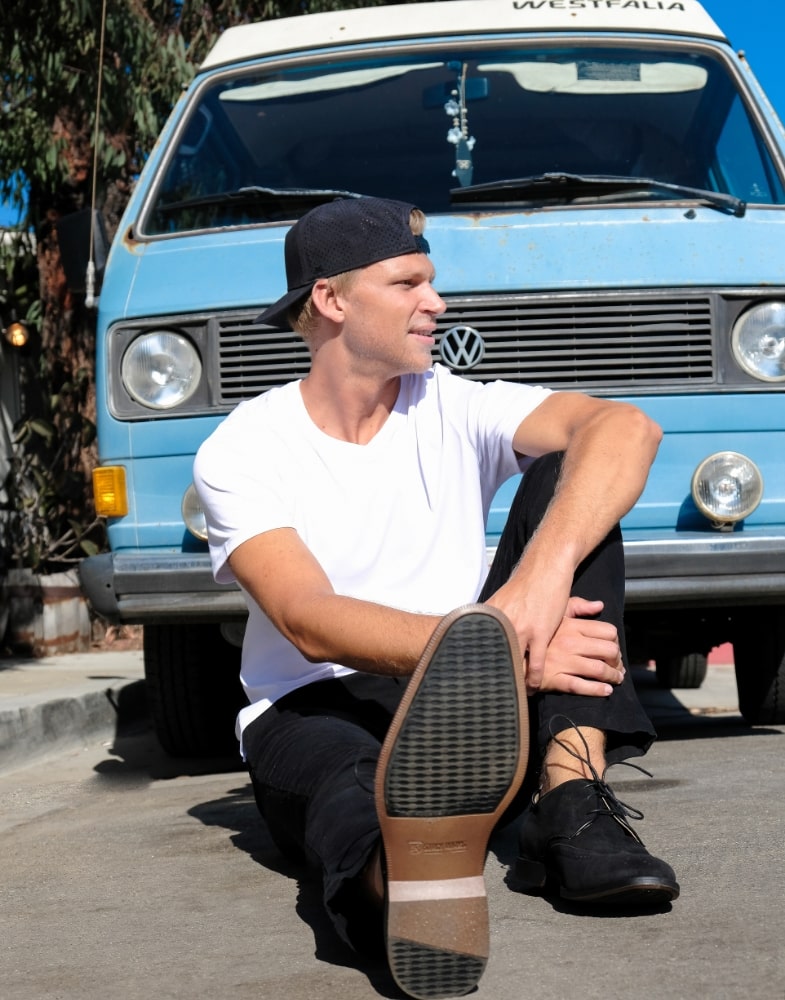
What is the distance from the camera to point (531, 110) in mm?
5184

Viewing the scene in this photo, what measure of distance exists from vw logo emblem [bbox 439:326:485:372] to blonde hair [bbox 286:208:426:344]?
1072 millimetres

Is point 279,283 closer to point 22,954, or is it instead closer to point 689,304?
point 689,304

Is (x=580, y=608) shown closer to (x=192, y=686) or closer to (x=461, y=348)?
(x=461, y=348)

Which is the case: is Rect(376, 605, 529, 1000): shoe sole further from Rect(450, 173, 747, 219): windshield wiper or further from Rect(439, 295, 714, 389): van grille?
Rect(450, 173, 747, 219): windshield wiper

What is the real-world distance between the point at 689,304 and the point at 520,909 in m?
2.29

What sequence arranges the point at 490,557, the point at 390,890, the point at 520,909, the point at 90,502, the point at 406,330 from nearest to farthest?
the point at 390,890 < the point at 520,909 < the point at 406,330 < the point at 490,557 < the point at 90,502

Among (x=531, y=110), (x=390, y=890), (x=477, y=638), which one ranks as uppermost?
(x=531, y=110)

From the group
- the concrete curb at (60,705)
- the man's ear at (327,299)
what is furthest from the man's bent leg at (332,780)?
the concrete curb at (60,705)

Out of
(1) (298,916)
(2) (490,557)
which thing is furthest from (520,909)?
(2) (490,557)

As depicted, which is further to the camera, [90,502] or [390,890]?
A: [90,502]

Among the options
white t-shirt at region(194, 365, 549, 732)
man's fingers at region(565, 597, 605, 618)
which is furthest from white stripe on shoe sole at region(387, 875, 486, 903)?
white t-shirt at region(194, 365, 549, 732)

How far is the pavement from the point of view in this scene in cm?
565

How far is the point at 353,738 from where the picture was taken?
2.81 m

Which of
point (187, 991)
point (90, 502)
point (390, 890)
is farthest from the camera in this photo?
point (90, 502)
